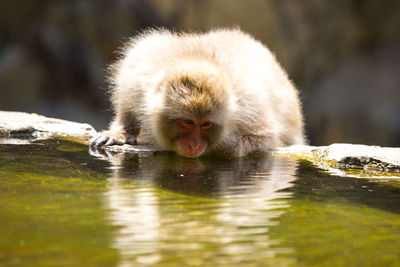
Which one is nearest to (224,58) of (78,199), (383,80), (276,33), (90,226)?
(78,199)

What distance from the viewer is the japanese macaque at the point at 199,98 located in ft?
15.2

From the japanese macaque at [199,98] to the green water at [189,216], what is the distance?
975 millimetres

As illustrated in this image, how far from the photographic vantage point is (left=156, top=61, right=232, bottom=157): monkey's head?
454 centimetres

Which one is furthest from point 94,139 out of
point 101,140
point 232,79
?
point 232,79

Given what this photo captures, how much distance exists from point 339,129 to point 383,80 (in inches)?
63.1

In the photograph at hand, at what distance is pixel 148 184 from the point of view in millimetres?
3111

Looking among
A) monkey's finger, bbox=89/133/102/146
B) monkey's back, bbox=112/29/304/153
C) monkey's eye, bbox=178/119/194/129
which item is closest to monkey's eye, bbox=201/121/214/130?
monkey's eye, bbox=178/119/194/129

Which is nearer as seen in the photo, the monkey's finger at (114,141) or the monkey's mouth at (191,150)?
the monkey's mouth at (191,150)

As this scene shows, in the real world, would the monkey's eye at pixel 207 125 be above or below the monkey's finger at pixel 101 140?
above

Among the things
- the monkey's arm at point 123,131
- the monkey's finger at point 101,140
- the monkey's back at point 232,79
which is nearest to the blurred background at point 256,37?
the monkey's back at point 232,79

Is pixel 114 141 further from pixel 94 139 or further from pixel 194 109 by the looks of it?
pixel 194 109

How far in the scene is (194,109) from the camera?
454 centimetres

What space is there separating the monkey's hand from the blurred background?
5781 millimetres

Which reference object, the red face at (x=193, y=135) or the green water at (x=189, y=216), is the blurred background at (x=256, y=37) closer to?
the red face at (x=193, y=135)
